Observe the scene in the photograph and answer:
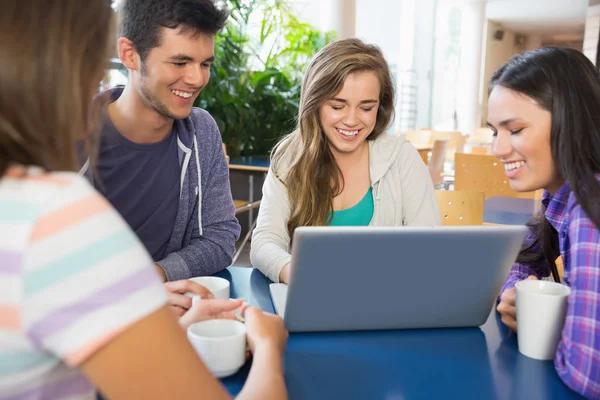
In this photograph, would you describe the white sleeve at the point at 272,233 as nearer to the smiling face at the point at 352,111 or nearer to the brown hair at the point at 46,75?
the smiling face at the point at 352,111

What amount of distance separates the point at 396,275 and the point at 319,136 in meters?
0.95

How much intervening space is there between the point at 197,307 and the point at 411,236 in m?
0.35

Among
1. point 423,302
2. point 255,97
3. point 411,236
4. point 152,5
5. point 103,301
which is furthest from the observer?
point 255,97

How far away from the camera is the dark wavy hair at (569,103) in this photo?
37.8 inches

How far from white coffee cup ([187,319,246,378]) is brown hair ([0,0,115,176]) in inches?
13.8

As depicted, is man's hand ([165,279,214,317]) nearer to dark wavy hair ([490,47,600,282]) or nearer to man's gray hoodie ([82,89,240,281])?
man's gray hoodie ([82,89,240,281])

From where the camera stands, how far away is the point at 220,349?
2.53 ft

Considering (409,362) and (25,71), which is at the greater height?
(25,71)

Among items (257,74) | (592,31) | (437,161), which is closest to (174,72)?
(437,161)

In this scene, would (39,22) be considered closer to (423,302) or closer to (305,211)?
(423,302)

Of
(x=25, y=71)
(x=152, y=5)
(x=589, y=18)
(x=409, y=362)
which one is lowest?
(x=409, y=362)

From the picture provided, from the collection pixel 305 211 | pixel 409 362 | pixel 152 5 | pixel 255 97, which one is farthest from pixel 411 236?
pixel 255 97

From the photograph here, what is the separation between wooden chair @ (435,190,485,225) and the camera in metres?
1.90

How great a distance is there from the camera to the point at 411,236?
0.82 metres
